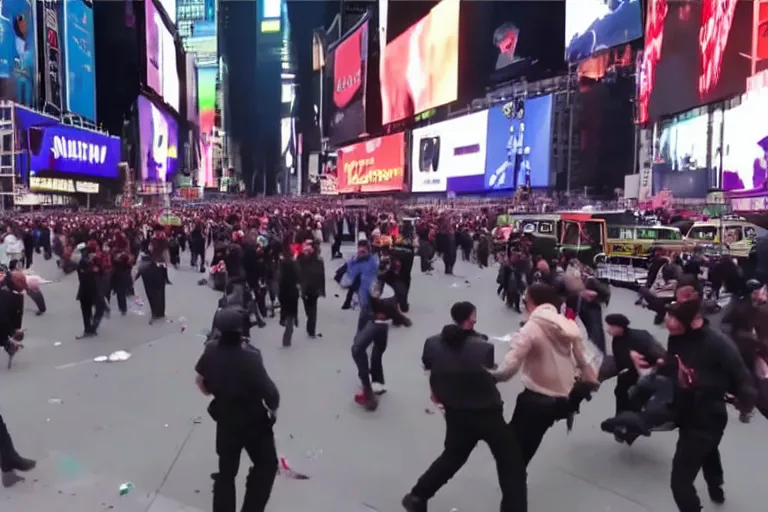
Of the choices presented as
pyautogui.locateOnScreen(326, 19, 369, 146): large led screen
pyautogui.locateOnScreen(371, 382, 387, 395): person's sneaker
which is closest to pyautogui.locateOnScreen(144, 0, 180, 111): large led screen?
pyautogui.locateOnScreen(326, 19, 369, 146): large led screen

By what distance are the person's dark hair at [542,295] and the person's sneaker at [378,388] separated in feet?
10.4

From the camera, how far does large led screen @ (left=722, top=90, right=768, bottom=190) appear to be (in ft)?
94.6

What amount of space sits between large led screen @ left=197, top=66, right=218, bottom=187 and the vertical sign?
199 feet

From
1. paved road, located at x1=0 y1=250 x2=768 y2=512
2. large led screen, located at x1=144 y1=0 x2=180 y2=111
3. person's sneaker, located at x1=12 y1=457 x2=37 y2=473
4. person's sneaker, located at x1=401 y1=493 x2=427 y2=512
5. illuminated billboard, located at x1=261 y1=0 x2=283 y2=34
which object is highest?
illuminated billboard, located at x1=261 y1=0 x2=283 y2=34

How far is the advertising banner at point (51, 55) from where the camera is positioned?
58.7 meters

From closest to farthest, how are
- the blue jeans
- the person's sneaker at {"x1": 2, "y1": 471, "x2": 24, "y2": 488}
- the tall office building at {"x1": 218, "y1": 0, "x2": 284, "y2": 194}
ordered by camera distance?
the person's sneaker at {"x1": 2, "y1": 471, "x2": 24, "y2": 488} < the blue jeans < the tall office building at {"x1": 218, "y1": 0, "x2": 284, "y2": 194}

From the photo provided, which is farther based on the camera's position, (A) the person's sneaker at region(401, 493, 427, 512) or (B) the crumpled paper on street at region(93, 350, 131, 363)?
(B) the crumpled paper on street at region(93, 350, 131, 363)

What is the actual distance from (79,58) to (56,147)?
1397cm

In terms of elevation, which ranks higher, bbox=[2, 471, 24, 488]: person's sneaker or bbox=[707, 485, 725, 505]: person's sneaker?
bbox=[707, 485, 725, 505]: person's sneaker

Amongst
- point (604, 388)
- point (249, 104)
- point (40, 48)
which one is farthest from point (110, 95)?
point (249, 104)

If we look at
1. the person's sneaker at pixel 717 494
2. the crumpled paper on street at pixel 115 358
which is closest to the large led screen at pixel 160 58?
the crumpled paper on street at pixel 115 358

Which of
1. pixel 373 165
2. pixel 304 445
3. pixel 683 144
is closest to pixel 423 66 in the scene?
pixel 373 165

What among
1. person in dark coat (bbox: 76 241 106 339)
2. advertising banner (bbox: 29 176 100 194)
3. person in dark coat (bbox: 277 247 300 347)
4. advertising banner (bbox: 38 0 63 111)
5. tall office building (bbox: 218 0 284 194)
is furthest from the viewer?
tall office building (bbox: 218 0 284 194)

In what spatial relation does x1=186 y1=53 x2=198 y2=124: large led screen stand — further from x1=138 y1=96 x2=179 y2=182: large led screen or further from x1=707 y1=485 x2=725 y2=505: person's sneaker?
x1=707 y1=485 x2=725 y2=505: person's sneaker
